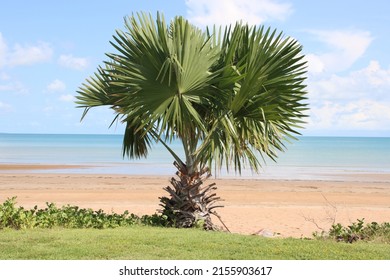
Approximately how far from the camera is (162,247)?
742cm

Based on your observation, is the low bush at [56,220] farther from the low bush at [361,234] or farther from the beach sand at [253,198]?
Answer: the beach sand at [253,198]

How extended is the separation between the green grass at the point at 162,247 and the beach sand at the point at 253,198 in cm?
304

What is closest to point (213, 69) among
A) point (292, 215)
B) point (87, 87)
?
point (87, 87)

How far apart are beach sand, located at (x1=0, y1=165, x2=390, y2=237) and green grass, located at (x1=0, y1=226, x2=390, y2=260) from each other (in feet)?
9.97

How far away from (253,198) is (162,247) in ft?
40.9

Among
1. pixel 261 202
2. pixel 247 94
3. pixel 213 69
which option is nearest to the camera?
pixel 247 94

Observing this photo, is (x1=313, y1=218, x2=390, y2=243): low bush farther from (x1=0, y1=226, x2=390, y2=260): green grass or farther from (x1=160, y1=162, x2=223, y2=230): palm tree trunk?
(x1=160, y1=162, x2=223, y2=230): palm tree trunk

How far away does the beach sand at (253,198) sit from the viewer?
13875 millimetres

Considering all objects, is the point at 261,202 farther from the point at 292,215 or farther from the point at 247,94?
the point at 247,94

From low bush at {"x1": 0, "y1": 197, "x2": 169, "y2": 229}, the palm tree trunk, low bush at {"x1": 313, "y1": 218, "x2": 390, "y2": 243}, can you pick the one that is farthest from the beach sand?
low bush at {"x1": 0, "y1": 197, "x2": 169, "y2": 229}

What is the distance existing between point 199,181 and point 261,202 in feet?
29.6

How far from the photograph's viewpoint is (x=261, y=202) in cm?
1839

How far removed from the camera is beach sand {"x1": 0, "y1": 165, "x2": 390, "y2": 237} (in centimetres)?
1388

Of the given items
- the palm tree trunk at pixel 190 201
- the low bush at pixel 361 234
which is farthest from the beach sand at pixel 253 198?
the palm tree trunk at pixel 190 201
